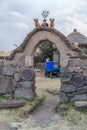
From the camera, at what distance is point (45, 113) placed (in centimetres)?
831

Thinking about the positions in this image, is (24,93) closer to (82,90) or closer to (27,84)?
(27,84)

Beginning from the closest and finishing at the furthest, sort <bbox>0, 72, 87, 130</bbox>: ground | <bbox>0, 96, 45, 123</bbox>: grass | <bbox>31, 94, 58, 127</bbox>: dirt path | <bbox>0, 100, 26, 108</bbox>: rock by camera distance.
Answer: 1. <bbox>0, 72, 87, 130</bbox>: ground
2. <bbox>31, 94, 58, 127</bbox>: dirt path
3. <bbox>0, 96, 45, 123</bbox>: grass
4. <bbox>0, 100, 26, 108</bbox>: rock

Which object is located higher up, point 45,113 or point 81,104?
point 81,104

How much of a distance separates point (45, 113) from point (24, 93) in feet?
3.43

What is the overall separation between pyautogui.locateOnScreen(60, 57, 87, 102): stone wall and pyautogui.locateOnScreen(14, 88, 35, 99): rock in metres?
1.01

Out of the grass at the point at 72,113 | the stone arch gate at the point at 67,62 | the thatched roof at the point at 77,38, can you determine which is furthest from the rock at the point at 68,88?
the thatched roof at the point at 77,38

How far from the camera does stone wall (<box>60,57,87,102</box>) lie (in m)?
8.30

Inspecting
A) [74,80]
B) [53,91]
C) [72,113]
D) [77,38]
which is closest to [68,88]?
[74,80]

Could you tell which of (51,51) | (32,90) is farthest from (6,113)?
(51,51)

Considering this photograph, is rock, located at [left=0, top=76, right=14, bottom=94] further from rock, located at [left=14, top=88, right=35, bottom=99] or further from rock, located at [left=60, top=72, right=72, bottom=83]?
rock, located at [left=60, top=72, right=72, bottom=83]

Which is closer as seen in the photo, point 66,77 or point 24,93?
point 66,77

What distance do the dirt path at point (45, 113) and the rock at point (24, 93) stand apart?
48 cm

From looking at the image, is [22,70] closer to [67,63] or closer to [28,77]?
[28,77]

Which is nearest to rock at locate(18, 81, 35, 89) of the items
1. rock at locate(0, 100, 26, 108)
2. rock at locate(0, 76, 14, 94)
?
rock at locate(0, 76, 14, 94)
